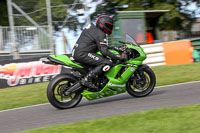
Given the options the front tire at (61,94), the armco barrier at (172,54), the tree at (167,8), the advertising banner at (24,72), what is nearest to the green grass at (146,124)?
the front tire at (61,94)

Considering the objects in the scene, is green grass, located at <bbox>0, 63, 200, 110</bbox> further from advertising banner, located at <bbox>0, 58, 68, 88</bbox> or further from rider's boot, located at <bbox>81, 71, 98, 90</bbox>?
rider's boot, located at <bbox>81, 71, 98, 90</bbox>

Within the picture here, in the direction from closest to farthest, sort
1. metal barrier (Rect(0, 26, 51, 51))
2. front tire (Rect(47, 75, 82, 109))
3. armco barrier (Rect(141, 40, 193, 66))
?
front tire (Rect(47, 75, 82, 109))
armco barrier (Rect(141, 40, 193, 66))
metal barrier (Rect(0, 26, 51, 51))

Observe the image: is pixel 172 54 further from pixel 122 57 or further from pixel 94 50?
pixel 94 50

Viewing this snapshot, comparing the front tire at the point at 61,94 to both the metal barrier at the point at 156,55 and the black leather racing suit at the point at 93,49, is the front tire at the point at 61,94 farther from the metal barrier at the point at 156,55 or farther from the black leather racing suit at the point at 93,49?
the metal barrier at the point at 156,55

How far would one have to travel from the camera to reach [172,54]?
1330 cm

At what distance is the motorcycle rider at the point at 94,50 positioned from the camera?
660 cm

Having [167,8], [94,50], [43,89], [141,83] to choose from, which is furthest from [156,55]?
[94,50]

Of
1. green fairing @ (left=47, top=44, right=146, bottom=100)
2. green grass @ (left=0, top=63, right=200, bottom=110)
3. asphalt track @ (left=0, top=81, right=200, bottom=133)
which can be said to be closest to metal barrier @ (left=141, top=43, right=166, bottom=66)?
green grass @ (left=0, top=63, right=200, bottom=110)

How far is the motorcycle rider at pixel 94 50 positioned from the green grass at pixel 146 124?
61.0 inches

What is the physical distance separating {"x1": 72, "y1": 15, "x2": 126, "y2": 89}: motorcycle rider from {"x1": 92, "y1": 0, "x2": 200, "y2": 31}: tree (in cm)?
1200

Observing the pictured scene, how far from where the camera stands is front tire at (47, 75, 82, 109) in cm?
638

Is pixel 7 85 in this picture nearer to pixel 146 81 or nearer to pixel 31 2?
pixel 31 2

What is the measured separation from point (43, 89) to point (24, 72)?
2.14 meters

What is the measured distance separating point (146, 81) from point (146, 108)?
1.21m
